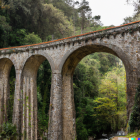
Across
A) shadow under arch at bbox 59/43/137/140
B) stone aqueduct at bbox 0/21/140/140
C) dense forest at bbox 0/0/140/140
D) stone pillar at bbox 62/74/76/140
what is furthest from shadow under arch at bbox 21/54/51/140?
stone pillar at bbox 62/74/76/140

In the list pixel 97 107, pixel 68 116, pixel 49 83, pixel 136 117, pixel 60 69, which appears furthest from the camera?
pixel 49 83

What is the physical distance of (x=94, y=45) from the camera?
8305mm

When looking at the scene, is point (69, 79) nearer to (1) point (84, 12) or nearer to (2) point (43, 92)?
(2) point (43, 92)

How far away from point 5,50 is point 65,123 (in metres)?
7.50

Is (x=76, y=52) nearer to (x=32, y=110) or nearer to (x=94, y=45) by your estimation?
(x=94, y=45)

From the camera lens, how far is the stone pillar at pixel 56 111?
8.58 m

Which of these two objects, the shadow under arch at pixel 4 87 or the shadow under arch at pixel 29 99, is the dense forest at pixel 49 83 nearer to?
the shadow under arch at pixel 4 87

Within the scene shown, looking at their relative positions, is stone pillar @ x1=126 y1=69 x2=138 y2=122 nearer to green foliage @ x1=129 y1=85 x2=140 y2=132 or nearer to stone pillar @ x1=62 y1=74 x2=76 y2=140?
green foliage @ x1=129 y1=85 x2=140 y2=132

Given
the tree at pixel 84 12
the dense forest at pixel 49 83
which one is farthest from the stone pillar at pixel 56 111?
the tree at pixel 84 12

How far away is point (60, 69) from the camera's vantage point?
30.5 feet

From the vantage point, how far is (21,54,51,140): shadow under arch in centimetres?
1080

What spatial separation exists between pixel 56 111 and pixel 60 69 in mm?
2674

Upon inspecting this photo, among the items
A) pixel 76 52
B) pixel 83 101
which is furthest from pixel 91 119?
pixel 76 52

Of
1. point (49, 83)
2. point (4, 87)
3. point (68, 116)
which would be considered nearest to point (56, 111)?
point (68, 116)
